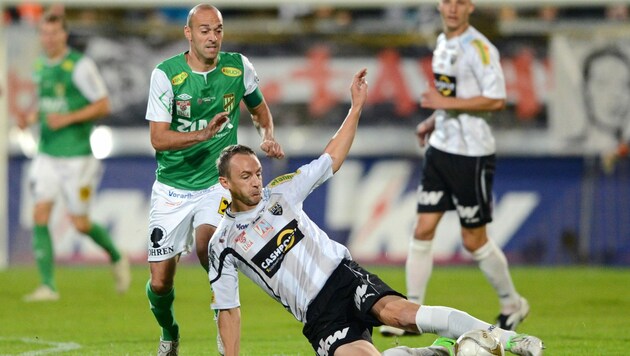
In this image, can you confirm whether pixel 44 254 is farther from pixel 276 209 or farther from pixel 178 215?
pixel 276 209

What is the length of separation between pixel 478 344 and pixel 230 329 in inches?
55.0

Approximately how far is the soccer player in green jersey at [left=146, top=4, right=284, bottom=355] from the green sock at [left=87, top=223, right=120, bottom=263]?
473 centimetres

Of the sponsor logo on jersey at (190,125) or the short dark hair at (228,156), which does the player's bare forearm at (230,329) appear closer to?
the short dark hair at (228,156)

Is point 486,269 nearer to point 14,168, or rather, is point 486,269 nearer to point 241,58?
point 241,58

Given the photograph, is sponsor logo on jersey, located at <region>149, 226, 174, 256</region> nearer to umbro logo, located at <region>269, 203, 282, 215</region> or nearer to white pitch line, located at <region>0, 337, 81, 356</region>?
white pitch line, located at <region>0, 337, 81, 356</region>

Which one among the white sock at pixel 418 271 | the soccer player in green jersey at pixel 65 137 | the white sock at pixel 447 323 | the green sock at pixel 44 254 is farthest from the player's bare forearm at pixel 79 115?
the white sock at pixel 447 323

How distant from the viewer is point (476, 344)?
650 centimetres

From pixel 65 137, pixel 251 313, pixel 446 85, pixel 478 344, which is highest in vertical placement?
pixel 446 85

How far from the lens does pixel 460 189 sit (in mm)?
10000

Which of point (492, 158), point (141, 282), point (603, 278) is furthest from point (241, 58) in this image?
point (603, 278)

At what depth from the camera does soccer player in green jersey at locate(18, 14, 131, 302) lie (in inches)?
510

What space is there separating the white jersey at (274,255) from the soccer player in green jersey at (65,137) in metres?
6.20

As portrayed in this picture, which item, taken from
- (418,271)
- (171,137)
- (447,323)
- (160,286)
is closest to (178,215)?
(160,286)

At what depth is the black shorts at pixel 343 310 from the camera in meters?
6.92
